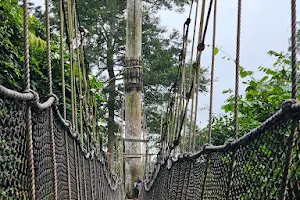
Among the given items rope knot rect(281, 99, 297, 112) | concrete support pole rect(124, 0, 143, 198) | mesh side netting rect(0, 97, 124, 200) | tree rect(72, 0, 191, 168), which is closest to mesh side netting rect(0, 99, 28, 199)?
mesh side netting rect(0, 97, 124, 200)

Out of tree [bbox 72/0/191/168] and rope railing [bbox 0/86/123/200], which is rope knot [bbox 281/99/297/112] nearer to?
rope railing [bbox 0/86/123/200]

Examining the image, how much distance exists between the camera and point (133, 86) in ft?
17.7

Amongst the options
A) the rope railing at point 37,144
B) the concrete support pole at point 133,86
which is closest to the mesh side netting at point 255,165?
the rope railing at point 37,144

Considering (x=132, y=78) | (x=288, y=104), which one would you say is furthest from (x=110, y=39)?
(x=288, y=104)

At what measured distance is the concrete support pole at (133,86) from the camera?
521 cm

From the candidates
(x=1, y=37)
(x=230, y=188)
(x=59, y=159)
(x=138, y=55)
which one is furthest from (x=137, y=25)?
(x=230, y=188)

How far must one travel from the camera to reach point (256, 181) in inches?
32.3

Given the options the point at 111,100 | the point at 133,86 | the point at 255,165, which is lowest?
the point at 255,165

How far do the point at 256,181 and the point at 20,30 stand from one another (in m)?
1.58

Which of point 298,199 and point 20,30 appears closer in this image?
point 298,199

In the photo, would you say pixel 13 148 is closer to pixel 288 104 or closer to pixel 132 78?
pixel 288 104

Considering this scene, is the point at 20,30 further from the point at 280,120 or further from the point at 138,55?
the point at 138,55

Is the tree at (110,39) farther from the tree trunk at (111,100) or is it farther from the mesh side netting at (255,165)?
the mesh side netting at (255,165)

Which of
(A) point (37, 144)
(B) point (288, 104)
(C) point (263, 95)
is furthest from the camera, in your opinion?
(C) point (263, 95)
